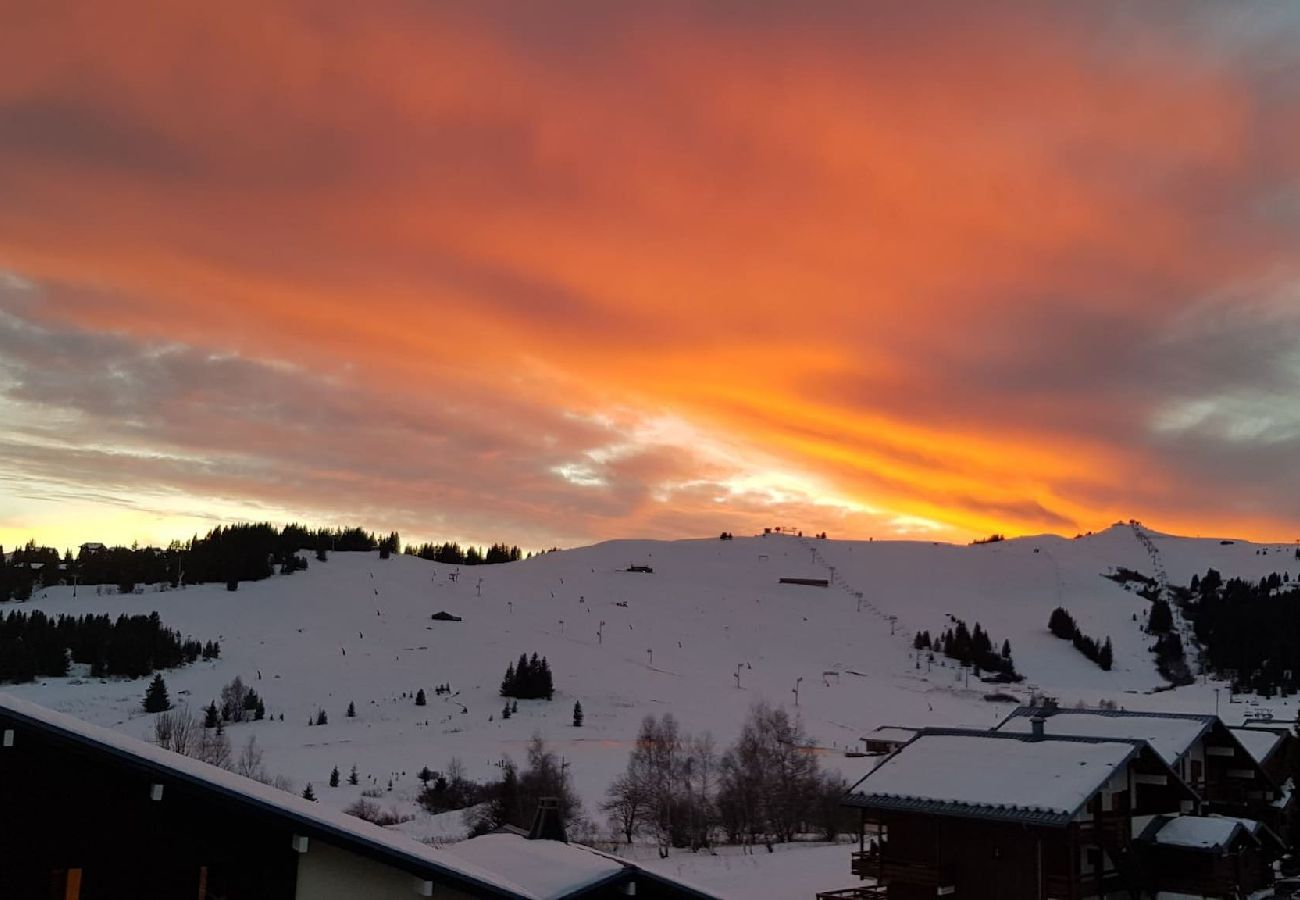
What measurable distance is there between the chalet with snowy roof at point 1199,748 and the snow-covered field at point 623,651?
11513 millimetres

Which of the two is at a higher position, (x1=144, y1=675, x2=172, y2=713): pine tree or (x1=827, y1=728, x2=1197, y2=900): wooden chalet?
(x1=827, y1=728, x2=1197, y2=900): wooden chalet

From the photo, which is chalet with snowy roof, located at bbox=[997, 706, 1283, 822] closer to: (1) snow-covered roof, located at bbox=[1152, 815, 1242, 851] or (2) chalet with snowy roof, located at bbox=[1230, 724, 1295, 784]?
(1) snow-covered roof, located at bbox=[1152, 815, 1242, 851]

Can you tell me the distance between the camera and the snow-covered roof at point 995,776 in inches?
977

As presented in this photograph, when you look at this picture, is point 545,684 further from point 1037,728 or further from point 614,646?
point 1037,728

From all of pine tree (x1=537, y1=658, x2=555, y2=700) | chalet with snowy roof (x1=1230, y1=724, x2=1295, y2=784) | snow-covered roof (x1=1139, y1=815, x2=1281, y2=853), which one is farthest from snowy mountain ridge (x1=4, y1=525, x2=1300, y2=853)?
snow-covered roof (x1=1139, y1=815, x2=1281, y2=853)

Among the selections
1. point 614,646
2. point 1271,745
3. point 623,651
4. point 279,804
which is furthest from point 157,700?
point 279,804

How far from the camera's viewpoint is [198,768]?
35.4 ft

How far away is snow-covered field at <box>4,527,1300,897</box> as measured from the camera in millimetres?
76750

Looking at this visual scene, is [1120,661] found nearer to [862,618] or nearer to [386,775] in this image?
[862,618]

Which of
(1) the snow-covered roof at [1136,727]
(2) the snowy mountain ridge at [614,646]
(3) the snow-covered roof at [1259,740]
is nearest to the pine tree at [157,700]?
(2) the snowy mountain ridge at [614,646]

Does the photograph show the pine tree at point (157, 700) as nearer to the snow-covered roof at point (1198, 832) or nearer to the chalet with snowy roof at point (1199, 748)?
the chalet with snowy roof at point (1199, 748)

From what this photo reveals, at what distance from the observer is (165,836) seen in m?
10.2

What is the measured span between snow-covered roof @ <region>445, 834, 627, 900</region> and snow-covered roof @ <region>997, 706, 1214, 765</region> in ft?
67.3

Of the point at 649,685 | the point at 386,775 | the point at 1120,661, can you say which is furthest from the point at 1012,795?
the point at 1120,661
